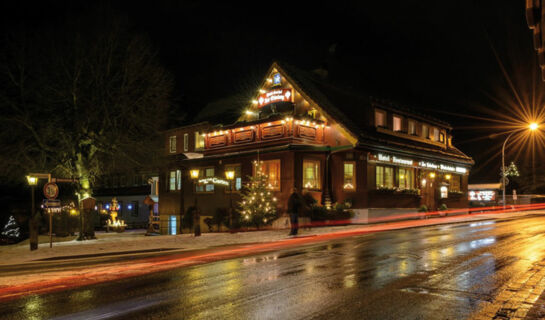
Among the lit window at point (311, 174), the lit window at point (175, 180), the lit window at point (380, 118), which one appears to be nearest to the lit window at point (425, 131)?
the lit window at point (380, 118)

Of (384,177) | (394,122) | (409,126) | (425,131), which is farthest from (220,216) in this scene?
(425,131)

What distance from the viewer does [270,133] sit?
25.5 meters

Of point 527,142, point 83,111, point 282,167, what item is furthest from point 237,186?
point 527,142

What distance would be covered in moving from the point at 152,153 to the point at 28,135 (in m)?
5.52

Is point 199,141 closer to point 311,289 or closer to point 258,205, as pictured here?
point 258,205

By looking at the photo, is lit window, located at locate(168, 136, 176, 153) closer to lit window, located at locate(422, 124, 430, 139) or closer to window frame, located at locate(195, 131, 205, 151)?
window frame, located at locate(195, 131, 205, 151)

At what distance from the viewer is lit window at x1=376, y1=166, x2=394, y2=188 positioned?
26141 millimetres

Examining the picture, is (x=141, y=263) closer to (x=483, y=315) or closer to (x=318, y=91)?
(x=483, y=315)

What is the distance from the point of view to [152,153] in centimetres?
2175

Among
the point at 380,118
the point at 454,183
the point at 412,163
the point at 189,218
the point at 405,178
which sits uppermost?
the point at 380,118

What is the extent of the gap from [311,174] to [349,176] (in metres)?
2.26

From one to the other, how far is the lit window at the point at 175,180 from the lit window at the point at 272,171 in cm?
894

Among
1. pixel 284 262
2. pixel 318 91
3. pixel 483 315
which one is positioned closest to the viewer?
pixel 483 315

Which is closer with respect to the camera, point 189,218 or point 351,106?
point 351,106
